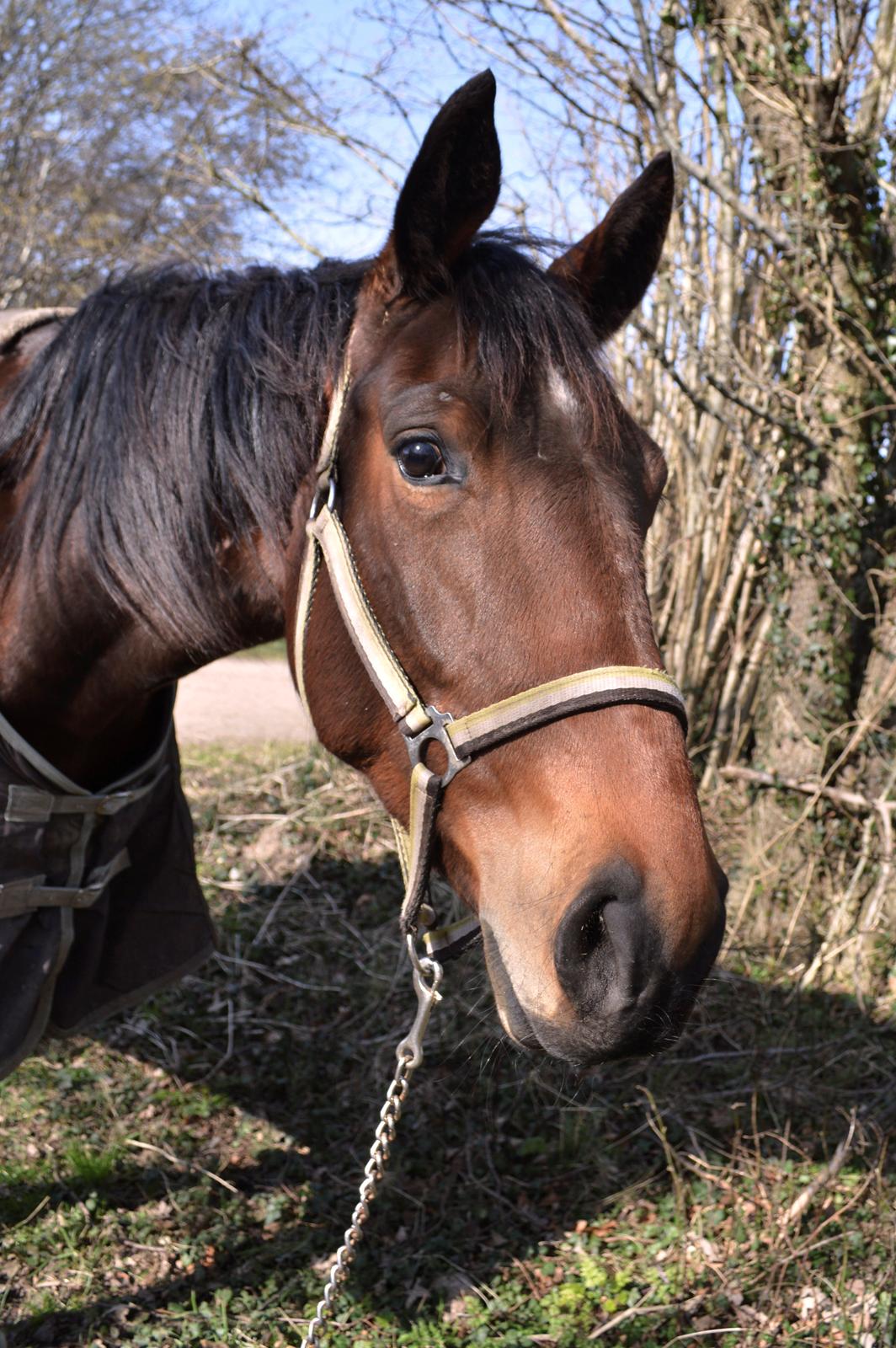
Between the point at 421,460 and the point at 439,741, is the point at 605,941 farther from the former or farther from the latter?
the point at 421,460

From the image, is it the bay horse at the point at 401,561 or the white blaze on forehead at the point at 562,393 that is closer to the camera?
the bay horse at the point at 401,561

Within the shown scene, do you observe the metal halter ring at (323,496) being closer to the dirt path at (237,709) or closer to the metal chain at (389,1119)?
the metal chain at (389,1119)

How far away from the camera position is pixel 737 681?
481cm

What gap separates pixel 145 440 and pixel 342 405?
0.45 meters

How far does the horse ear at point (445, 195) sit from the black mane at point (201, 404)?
0.19 ft

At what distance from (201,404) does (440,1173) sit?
2268 millimetres

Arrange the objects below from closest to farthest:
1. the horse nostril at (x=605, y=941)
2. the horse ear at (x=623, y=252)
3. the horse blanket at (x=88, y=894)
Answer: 1. the horse nostril at (x=605, y=941)
2. the horse ear at (x=623, y=252)
3. the horse blanket at (x=88, y=894)

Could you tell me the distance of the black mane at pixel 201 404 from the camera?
173 centimetres

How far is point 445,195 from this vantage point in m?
1.68

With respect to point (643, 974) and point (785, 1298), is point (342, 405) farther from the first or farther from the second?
point (785, 1298)

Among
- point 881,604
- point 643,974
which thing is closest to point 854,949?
point 881,604

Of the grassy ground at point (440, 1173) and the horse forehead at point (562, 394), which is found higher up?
the horse forehead at point (562, 394)

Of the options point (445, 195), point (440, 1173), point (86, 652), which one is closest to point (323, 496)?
point (445, 195)

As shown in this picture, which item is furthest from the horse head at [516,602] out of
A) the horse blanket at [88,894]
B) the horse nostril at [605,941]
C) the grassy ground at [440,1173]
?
the horse blanket at [88,894]
